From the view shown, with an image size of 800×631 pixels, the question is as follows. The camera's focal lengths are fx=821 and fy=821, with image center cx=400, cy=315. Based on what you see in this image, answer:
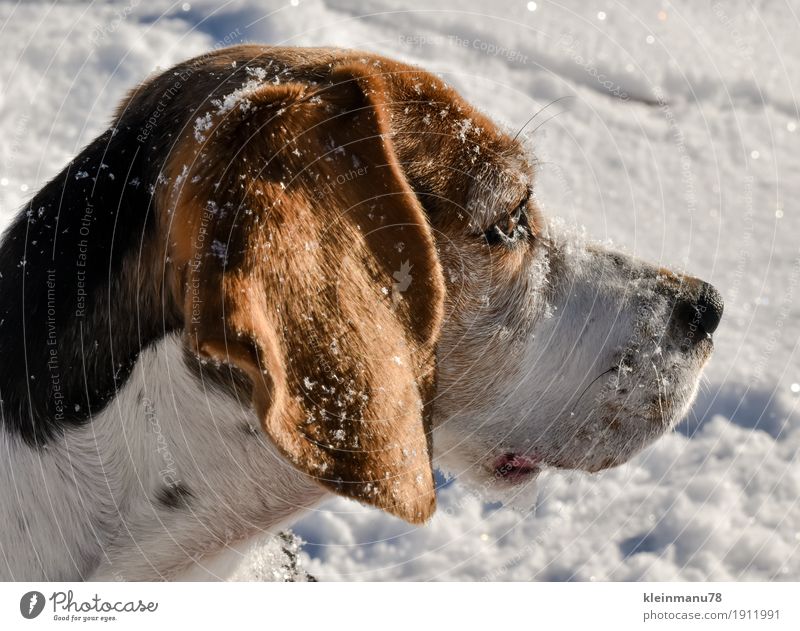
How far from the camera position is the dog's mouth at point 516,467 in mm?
2881

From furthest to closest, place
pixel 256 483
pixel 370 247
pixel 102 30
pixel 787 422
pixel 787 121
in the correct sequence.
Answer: pixel 787 121 → pixel 787 422 → pixel 102 30 → pixel 256 483 → pixel 370 247

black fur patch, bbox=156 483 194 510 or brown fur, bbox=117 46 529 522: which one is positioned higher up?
brown fur, bbox=117 46 529 522

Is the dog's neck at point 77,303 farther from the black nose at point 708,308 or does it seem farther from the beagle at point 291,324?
the black nose at point 708,308

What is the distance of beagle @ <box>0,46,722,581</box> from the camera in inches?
76.0

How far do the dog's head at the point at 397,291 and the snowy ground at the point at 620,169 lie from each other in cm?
61

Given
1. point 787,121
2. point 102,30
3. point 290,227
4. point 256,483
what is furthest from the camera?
point 787,121

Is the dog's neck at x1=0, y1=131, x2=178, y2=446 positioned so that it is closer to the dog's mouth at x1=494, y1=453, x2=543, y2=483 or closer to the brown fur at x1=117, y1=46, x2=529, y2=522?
the brown fur at x1=117, y1=46, x2=529, y2=522

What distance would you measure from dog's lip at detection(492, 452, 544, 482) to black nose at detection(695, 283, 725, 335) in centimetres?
76

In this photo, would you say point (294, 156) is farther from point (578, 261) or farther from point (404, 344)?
point (578, 261)

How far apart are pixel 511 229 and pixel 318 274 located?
0.90 meters

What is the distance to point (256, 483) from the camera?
243 cm

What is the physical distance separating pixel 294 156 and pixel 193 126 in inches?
12.2

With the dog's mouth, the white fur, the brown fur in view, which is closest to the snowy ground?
the dog's mouth
